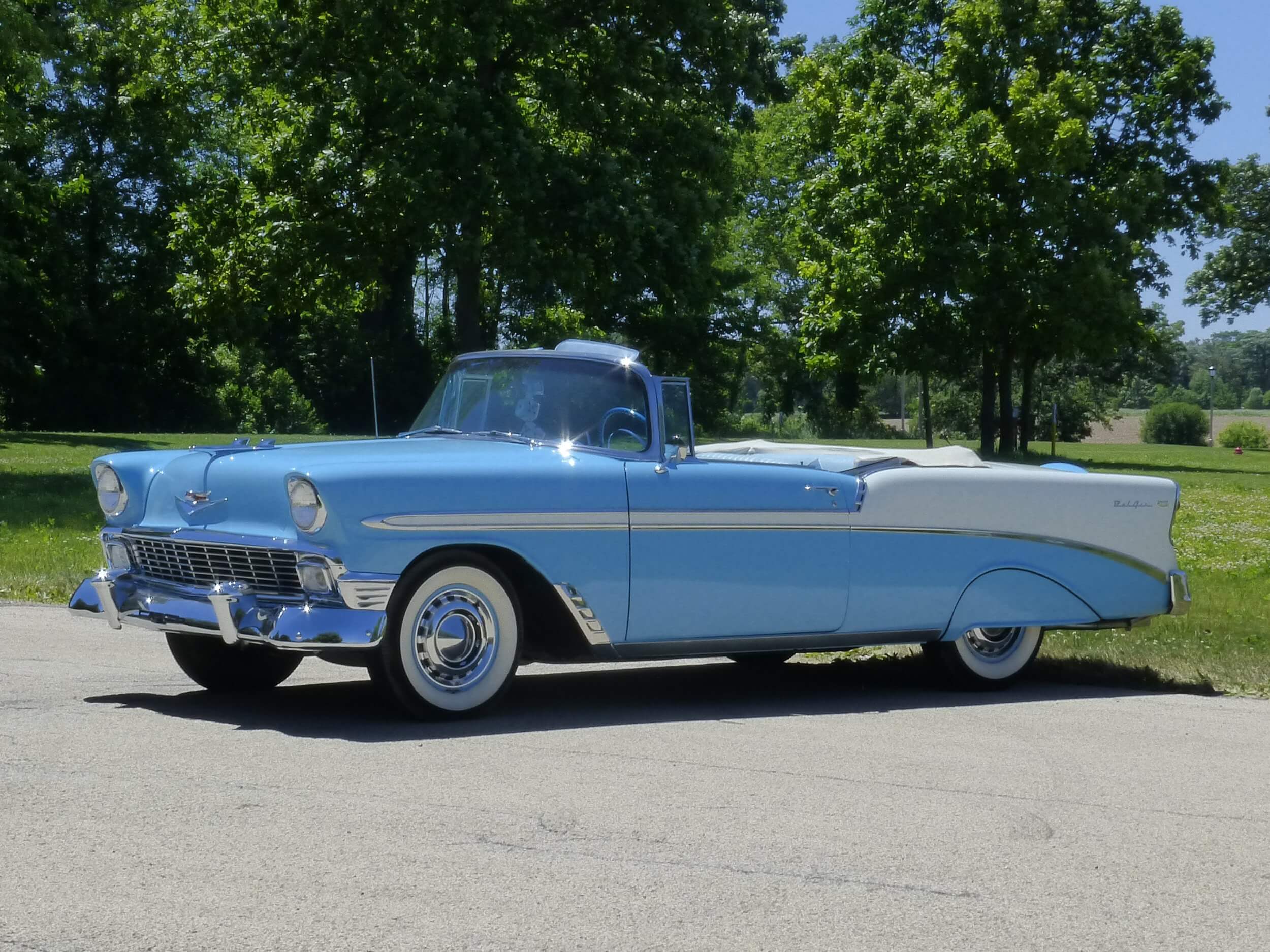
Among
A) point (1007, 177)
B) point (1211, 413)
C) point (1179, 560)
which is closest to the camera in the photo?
point (1179, 560)

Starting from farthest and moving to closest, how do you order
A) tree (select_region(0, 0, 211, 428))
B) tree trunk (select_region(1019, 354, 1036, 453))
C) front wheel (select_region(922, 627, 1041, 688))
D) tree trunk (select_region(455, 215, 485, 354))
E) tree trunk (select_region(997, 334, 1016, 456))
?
tree (select_region(0, 0, 211, 428)) < tree trunk (select_region(1019, 354, 1036, 453)) < tree trunk (select_region(997, 334, 1016, 456)) < tree trunk (select_region(455, 215, 485, 354)) < front wheel (select_region(922, 627, 1041, 688))

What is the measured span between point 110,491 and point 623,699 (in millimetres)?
2474

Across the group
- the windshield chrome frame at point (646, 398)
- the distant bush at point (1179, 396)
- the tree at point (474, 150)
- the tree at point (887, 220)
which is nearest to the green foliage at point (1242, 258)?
the tree at point (887, 220)

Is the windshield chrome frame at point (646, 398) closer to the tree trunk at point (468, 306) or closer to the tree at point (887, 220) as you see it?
the tree trunk at point (468, 306)

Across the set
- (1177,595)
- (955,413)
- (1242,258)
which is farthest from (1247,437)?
(1177,595)

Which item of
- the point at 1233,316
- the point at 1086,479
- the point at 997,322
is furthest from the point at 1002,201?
the point at 1086,479

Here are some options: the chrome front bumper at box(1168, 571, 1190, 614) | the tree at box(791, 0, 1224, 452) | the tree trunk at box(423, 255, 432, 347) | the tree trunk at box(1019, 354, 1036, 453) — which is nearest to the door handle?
the chrome front bumper at box(1168, 571, 1190, 614)

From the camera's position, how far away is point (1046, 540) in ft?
26.5

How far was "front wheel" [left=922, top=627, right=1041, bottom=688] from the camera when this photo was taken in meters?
7.93

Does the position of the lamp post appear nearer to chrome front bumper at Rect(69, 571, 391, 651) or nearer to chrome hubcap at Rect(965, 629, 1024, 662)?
chrome hubcap at Rect(965, 629, 1024, 662)

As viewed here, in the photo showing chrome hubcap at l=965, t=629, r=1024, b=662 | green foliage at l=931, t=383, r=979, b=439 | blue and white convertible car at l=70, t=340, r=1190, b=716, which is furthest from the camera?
green foliage at l=931, t=383, r=979, b=439

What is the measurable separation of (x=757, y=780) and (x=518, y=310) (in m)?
57.8

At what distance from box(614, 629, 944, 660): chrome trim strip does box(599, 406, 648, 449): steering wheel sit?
900 mm

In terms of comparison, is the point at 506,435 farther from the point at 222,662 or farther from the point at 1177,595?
the point at 1177,595
